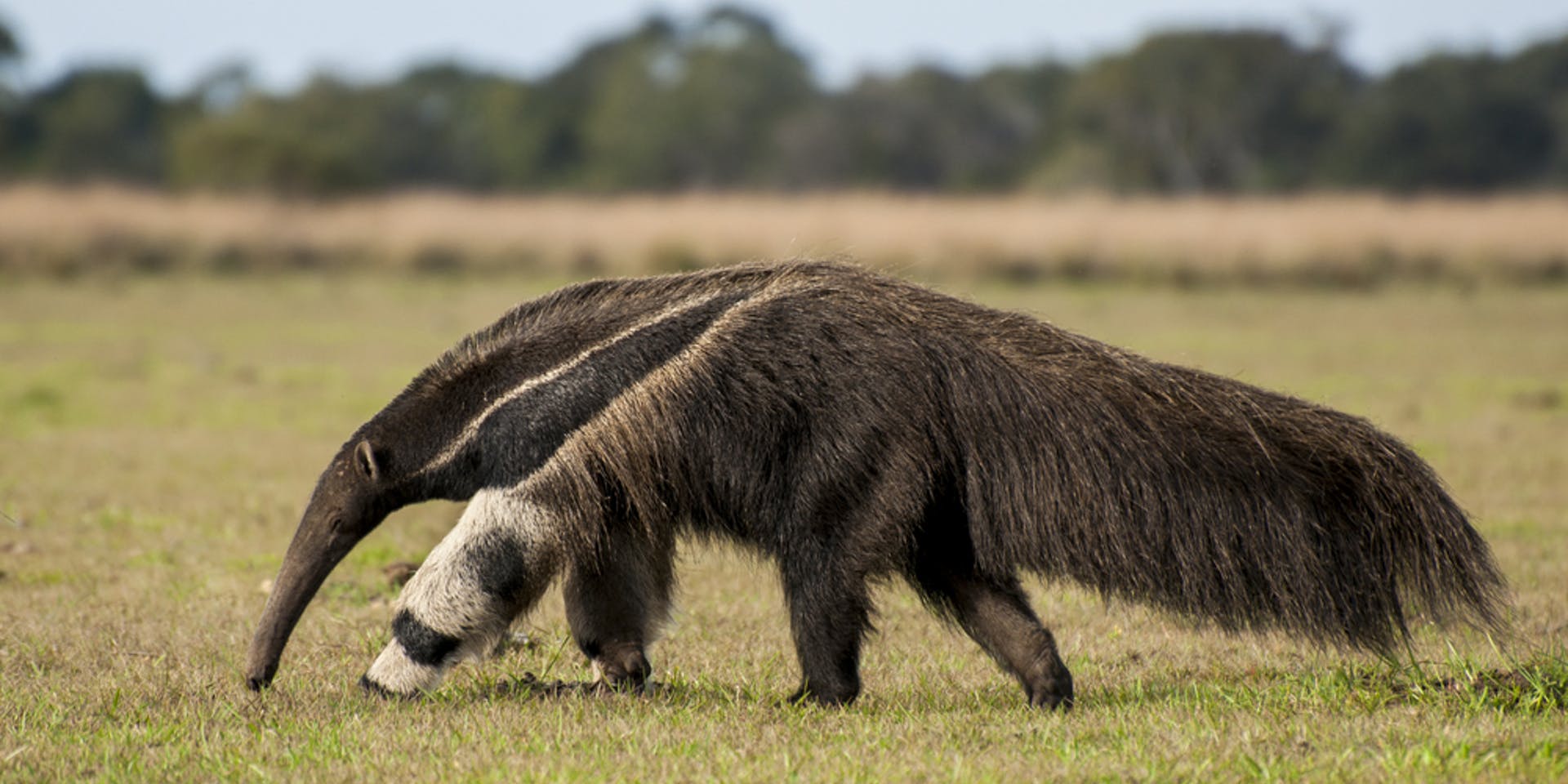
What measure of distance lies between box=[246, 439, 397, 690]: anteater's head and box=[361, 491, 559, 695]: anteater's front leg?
33 centimetres

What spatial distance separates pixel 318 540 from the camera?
5211 millimetres

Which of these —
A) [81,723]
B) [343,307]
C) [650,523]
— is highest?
[650,523]

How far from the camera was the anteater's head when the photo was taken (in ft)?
16.9

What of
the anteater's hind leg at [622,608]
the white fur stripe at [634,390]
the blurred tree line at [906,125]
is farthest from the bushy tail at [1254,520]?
the blurred tree line at [906,125]

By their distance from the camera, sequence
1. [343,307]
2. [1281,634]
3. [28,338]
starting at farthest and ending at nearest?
[343,307]
[28,338]
[1281,634]

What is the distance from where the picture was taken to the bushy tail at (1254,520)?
485cm

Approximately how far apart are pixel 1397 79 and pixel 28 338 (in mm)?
52846

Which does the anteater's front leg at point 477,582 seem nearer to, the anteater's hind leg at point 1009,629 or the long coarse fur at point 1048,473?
the long coarse fur at point 1048,473

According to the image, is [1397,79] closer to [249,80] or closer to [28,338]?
[249,80]

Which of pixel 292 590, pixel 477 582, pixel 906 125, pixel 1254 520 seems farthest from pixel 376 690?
pixel 906 125

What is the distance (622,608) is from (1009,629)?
1.25 meters

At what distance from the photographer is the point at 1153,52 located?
60312mm

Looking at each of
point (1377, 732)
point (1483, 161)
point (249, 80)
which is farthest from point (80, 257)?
point (249, 80)

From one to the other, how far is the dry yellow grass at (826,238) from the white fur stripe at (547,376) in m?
19.1
